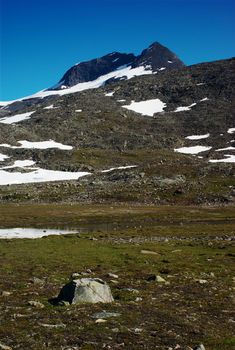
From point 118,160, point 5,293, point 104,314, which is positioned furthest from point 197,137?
point 104,314

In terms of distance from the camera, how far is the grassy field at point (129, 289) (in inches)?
639

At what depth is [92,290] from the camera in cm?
2105

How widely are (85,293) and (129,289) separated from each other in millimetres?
4065

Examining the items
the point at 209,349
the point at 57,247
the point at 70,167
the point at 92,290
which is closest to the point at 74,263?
the point at 57,247

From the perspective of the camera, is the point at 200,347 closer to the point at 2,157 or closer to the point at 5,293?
the point at 5,293

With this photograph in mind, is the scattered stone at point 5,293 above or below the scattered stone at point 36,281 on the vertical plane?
above

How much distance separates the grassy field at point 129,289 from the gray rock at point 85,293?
2.17ft

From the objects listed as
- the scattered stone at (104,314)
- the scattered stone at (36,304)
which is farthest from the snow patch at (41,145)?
the scattered stone at (104,314)

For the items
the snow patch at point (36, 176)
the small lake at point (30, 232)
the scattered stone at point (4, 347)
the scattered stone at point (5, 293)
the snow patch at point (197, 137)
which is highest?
the snow patch at point (197, 137)

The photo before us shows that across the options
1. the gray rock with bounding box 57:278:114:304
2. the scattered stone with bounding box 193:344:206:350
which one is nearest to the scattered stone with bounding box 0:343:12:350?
the gray rock with bounding box 57:278:114:304

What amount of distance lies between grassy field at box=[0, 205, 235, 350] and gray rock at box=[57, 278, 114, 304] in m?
0.66

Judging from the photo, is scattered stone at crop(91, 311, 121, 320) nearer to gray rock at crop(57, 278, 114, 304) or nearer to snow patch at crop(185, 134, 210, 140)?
gray rock at crop(57, 278, 114, 304)

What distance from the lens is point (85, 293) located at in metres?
20.8

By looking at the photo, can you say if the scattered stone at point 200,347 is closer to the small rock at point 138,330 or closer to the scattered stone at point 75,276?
the small rock at point 138,330
